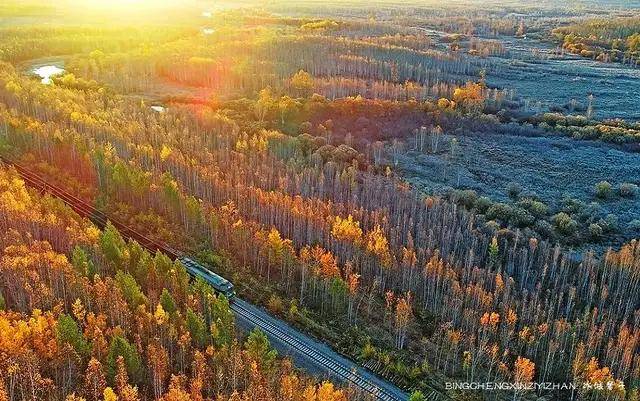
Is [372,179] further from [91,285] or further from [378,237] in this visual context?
[91,285]

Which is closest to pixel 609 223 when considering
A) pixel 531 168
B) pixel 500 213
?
pixel 500 213

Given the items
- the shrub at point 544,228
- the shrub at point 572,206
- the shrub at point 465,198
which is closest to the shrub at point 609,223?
the shrub at point 572,206

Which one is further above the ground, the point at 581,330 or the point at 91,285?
the point at 91,285

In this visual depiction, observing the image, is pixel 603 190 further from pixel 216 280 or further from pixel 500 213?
pixel 216 280

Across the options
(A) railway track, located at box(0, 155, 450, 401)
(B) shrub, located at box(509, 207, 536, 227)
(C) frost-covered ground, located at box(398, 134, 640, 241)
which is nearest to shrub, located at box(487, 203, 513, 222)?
(B) shrub, located at box(509, 207, 536, 227)

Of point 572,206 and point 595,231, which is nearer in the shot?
point 595,231

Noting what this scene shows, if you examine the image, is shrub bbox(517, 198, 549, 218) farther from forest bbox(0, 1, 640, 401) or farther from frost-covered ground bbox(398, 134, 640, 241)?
frost-covered ground bbox(398, 134, 640, 241)

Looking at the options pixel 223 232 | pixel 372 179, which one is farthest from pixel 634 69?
pixel 223 232
